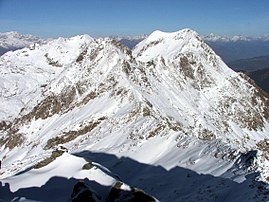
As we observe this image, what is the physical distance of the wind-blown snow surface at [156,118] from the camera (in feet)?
98.5

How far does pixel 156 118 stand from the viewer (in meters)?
50.0

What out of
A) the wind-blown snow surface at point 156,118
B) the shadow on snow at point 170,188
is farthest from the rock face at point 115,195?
the wind-blown snow surface at point 156,118

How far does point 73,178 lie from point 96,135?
2517 cm

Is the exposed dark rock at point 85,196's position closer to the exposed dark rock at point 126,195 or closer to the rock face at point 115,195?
the rock face at point 115,195

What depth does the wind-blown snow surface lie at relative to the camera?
30.0 m

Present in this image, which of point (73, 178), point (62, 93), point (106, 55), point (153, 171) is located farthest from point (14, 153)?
point (73, 178)

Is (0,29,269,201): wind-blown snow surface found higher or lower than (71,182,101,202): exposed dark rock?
lower

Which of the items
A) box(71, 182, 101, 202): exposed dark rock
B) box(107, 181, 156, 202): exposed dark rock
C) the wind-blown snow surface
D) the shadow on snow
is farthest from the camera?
the wind-blown snow surface

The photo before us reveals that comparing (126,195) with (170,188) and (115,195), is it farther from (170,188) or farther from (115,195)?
(170,188)

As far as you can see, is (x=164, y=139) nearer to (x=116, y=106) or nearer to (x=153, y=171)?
(x=153, y=171)

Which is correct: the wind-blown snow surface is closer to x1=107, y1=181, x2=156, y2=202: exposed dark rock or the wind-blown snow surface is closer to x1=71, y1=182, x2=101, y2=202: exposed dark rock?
x1=107, y1=181, x2=156, y2=202: exposed dark rock

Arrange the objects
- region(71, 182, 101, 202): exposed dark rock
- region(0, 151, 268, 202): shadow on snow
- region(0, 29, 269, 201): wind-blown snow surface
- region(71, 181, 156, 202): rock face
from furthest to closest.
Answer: region(0, 29, 269, 201): wind-blown snow surface < region(0, 151, 268, 202): shadow on snow < region(71, 182, 101, 202): exposed dark rock < region(71, 181, 156, 202): rock face

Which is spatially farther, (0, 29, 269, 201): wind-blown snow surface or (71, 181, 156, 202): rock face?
(0, 29, 269, 201): wind-blown snow surface

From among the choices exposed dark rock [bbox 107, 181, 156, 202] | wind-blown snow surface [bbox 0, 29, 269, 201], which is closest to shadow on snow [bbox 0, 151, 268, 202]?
wind-blown snow surface [bbox 0, 29, 269, 201]
